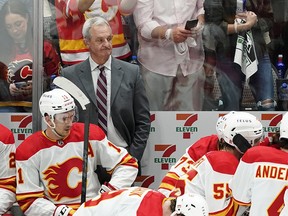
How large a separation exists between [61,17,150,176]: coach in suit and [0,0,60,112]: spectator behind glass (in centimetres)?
37

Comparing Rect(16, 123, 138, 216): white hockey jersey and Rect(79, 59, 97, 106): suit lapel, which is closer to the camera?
Rect(16, 123, 138, 216): white hockey jersey

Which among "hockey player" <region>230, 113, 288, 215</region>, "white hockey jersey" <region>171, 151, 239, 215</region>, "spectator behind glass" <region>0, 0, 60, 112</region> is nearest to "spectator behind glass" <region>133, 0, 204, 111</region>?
"spectator behind glass" <region>0, 0, 60, 112</region>

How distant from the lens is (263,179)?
518 centimetres

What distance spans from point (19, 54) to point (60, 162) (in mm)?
1241

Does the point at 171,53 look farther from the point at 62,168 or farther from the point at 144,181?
the point at 62,168

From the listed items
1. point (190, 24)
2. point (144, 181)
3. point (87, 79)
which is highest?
point (190, 24)

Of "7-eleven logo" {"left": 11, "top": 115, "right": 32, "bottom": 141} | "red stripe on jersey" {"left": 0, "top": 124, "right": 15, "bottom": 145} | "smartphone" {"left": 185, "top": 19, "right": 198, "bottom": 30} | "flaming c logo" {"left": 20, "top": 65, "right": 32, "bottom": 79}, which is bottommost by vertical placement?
"7-eleven logo" {"left": 11, "top": 115, "right": 32, "bottom": 141}

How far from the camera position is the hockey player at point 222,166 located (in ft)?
17.9

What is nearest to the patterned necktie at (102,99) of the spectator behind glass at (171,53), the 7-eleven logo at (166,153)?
the spectator behind glass at (171,53)

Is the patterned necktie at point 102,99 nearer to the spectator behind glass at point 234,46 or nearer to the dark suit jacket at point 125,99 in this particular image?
the dark suit jacket at point 125,99

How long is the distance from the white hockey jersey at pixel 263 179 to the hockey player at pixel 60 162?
1.09 metres

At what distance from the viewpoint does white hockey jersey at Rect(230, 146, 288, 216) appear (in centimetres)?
517

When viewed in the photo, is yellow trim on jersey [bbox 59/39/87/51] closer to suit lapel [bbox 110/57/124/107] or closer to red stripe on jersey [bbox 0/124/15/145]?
suit lapel [bbox 110/57/124/107]

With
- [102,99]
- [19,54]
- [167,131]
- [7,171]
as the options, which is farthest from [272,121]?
[7,171]
